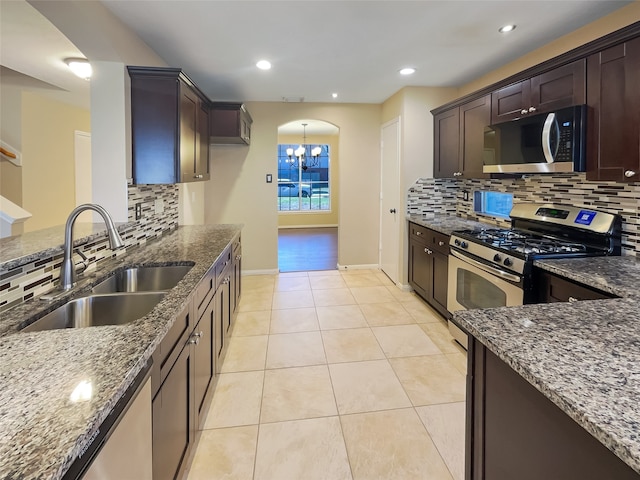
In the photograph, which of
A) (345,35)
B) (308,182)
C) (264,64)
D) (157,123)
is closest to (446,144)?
(345,35)

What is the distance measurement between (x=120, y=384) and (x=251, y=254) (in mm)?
4522

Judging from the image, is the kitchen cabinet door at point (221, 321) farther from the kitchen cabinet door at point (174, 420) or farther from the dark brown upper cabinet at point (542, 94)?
the dark brown upper cabinet at point (542, 94)

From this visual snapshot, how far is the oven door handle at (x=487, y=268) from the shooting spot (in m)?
2.37

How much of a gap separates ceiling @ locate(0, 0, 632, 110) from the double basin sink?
1537 mm

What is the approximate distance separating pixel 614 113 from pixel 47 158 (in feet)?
19.0

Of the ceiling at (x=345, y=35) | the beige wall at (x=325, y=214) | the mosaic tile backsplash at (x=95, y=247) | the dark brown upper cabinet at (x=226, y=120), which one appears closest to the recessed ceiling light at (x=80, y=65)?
the ceiling at (x=345, y=35)

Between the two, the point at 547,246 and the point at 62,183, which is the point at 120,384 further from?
the point at 62,183

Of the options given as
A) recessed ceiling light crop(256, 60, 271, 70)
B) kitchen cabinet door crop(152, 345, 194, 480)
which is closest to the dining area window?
recessed ceiling light crop(256, 60, 271, 70)

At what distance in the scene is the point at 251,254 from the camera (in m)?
5.36

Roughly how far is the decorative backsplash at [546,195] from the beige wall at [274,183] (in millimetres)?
1066

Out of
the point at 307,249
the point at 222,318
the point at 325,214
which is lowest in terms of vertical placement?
the point at 222,318

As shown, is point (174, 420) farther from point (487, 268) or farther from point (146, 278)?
point (487, 268)

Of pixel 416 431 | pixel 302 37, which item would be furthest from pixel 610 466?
pixel 302 37

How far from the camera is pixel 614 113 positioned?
2.12 meters
